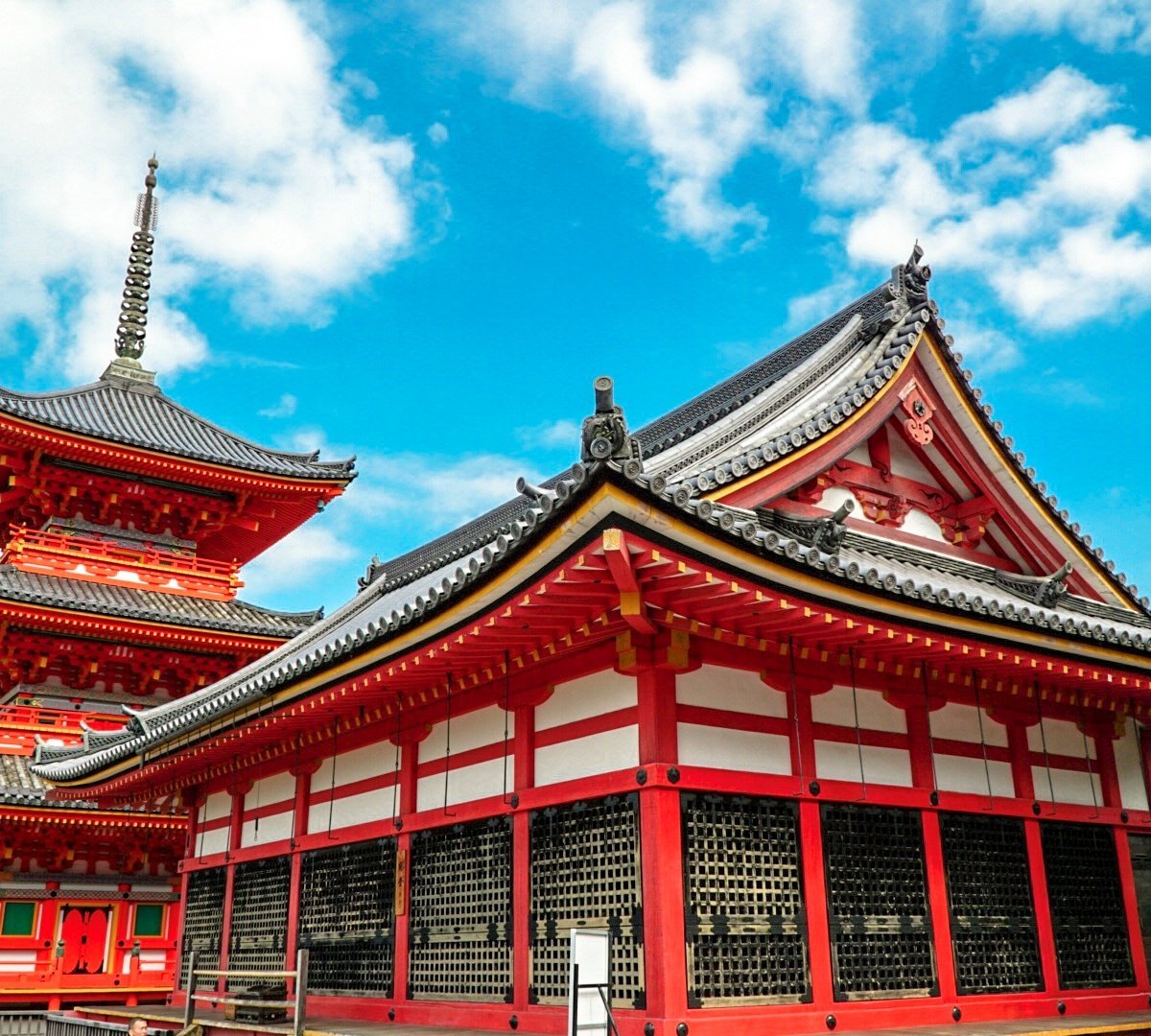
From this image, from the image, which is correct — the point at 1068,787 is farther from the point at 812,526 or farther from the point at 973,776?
the point at 812,526

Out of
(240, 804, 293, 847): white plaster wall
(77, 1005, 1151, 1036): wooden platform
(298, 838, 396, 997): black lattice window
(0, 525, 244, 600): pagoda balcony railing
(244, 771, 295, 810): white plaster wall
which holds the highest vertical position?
(0, 525, 244, 600): pagoda balcony railing

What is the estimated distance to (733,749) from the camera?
1022 cm

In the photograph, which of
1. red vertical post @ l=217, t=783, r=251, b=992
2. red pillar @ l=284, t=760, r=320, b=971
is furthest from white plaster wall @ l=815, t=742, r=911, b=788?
red vertical post @ l=217, t=783, r=251, b=992

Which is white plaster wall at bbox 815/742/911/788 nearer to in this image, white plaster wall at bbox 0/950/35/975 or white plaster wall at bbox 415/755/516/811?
white plaster wall at bbox 415/755/516/811

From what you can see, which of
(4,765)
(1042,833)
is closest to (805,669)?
(1042,833)

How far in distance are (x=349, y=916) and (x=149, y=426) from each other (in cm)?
1619

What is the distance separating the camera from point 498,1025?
10562 millimetres

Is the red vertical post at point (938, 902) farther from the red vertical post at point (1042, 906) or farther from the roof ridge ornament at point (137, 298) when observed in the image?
the roof ridge ornament at point (137, 298)

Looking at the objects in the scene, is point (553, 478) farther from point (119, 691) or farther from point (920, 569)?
point (119, 691)

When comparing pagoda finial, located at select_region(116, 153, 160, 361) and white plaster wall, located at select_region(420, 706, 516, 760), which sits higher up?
pagoda finial, located at select_region(116, 153, 160, 361)

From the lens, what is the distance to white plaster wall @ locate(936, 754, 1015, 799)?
1170 cm

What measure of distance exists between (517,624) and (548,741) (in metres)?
1.68

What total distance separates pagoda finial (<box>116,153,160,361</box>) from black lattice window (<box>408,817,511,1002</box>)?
21462 mm

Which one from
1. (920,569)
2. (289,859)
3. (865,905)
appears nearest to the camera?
(865,905)
